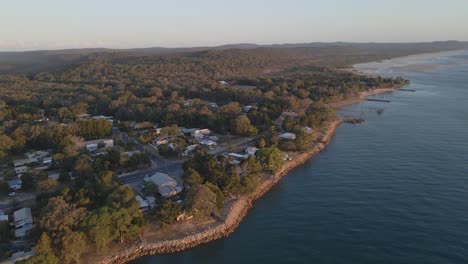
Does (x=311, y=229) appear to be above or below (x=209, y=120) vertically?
below

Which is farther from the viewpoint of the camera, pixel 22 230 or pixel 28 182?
pixel 28 182

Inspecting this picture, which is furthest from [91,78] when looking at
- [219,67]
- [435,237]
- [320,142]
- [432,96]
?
[435,237]

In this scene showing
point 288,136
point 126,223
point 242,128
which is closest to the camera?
point 126,223

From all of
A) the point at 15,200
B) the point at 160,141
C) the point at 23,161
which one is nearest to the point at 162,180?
the point at 15,200

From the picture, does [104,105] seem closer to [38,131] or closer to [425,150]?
[38,131]

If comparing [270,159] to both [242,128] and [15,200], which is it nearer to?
[242,128]

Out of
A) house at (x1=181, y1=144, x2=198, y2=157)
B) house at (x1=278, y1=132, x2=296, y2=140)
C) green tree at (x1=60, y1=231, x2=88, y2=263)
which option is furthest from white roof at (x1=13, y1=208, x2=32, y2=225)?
house at (x1=278, y1=132, x2=296, y2=140)

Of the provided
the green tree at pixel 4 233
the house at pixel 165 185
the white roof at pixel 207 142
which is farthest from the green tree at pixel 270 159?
the green tree at pixel 4 233

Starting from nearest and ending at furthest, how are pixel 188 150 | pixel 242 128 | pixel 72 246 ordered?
1. pixel 72 246
2. pixel 188 150
3. pixel 242 128
